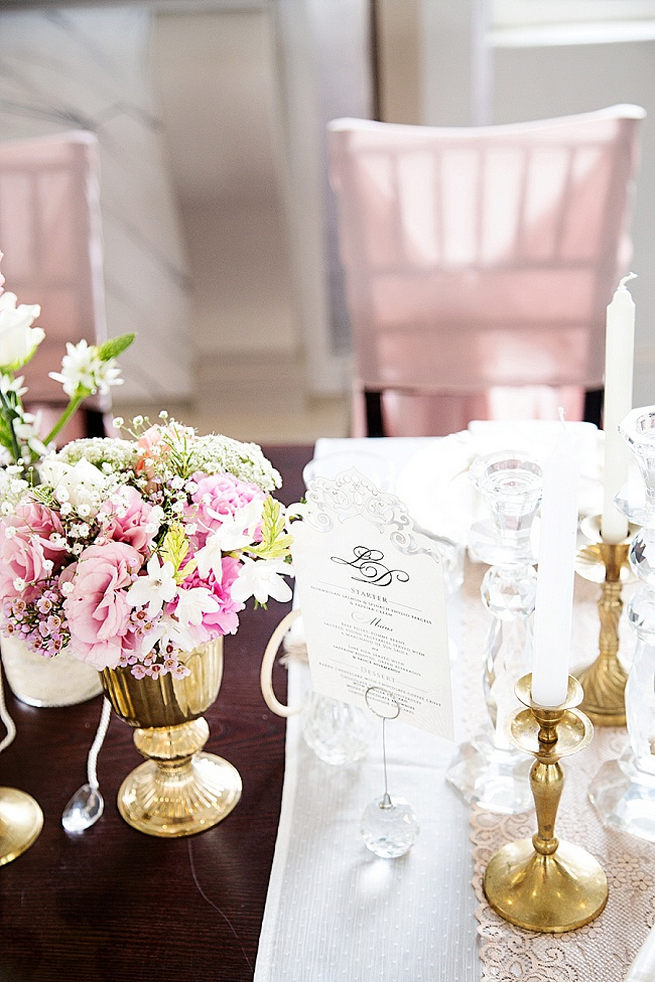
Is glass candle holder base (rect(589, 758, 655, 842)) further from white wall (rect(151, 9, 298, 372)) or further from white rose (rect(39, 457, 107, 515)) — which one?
white wall (rect(151, 9, 298, 372))

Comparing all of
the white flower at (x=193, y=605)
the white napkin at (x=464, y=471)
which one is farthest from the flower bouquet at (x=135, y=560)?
the white napkin at (x=464, y=471)

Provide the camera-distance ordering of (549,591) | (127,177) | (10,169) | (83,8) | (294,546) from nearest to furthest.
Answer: (549,591)
(294,546)
(10,169)
(83,8)
(127,177)

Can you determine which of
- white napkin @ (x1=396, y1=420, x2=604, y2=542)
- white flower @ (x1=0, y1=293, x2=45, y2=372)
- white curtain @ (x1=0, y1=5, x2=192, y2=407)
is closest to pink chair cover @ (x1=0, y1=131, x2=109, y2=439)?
white napkin @ (x1=396, y1=420, x2=604, y2=542)

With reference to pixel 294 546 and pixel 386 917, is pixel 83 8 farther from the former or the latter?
pixel 386 917

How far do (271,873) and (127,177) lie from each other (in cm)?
236

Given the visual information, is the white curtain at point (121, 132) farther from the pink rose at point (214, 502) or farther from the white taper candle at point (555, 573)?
the white taper candle at point (555, 573)

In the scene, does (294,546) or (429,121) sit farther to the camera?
(429,121)

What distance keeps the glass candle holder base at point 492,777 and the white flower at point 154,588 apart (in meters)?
0.32

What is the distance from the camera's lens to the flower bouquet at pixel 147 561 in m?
0.74

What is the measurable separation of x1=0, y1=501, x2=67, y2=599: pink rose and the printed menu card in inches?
6.9

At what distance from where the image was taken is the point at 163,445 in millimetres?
838

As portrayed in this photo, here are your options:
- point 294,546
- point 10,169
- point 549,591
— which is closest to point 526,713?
point 549,591

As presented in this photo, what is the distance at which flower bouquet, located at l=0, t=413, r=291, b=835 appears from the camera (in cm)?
74

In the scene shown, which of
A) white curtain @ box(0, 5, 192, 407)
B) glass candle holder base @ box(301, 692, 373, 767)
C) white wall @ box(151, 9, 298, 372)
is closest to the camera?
glass candle holder base @ box(301, 692, 373, 767)
